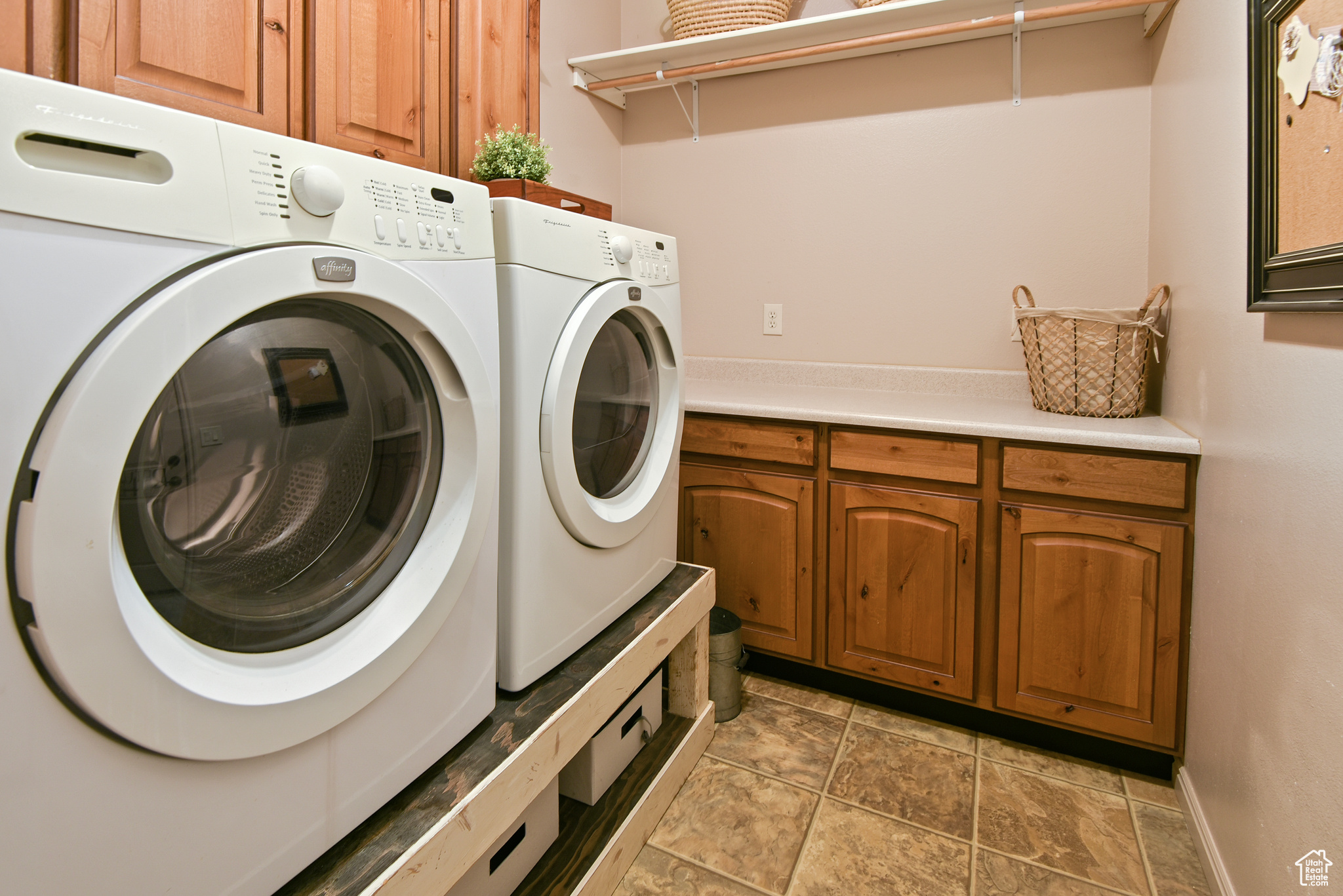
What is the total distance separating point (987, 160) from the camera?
7.20 feet

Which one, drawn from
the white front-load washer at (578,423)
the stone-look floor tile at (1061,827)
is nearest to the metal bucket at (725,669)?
the white front-load washer at (578,423)

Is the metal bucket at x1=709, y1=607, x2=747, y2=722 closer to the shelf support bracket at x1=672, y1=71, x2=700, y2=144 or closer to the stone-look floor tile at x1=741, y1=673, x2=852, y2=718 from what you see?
the stone-look floor tile at x1=741, y1=673, x2=852, y2=718

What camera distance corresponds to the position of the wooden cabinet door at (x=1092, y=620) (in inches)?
62.9

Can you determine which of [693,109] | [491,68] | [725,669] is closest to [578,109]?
[693,109]

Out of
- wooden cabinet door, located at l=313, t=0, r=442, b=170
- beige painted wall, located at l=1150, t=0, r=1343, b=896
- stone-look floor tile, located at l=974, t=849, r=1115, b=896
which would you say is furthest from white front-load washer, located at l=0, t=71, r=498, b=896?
beige painted wall, located at l=1150, t=0, r=1343, b=896

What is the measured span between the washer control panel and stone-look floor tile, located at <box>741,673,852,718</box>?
60.6 inches

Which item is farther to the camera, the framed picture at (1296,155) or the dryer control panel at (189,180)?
the framed picture at (1296,155)

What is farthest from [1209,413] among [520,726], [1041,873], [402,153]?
[402,153]

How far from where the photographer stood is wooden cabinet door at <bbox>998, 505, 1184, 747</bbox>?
5.24ft

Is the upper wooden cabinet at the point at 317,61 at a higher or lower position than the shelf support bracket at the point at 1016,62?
lower

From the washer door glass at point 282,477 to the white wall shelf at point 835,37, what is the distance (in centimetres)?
182

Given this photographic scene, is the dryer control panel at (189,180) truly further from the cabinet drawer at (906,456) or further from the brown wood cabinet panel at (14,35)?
the cabinet drawer at (906,456)

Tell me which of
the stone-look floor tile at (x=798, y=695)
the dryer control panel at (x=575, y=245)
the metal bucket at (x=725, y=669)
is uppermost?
the dryer control panel at (x=575, y=245)

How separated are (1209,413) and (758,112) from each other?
1719 millimetres
